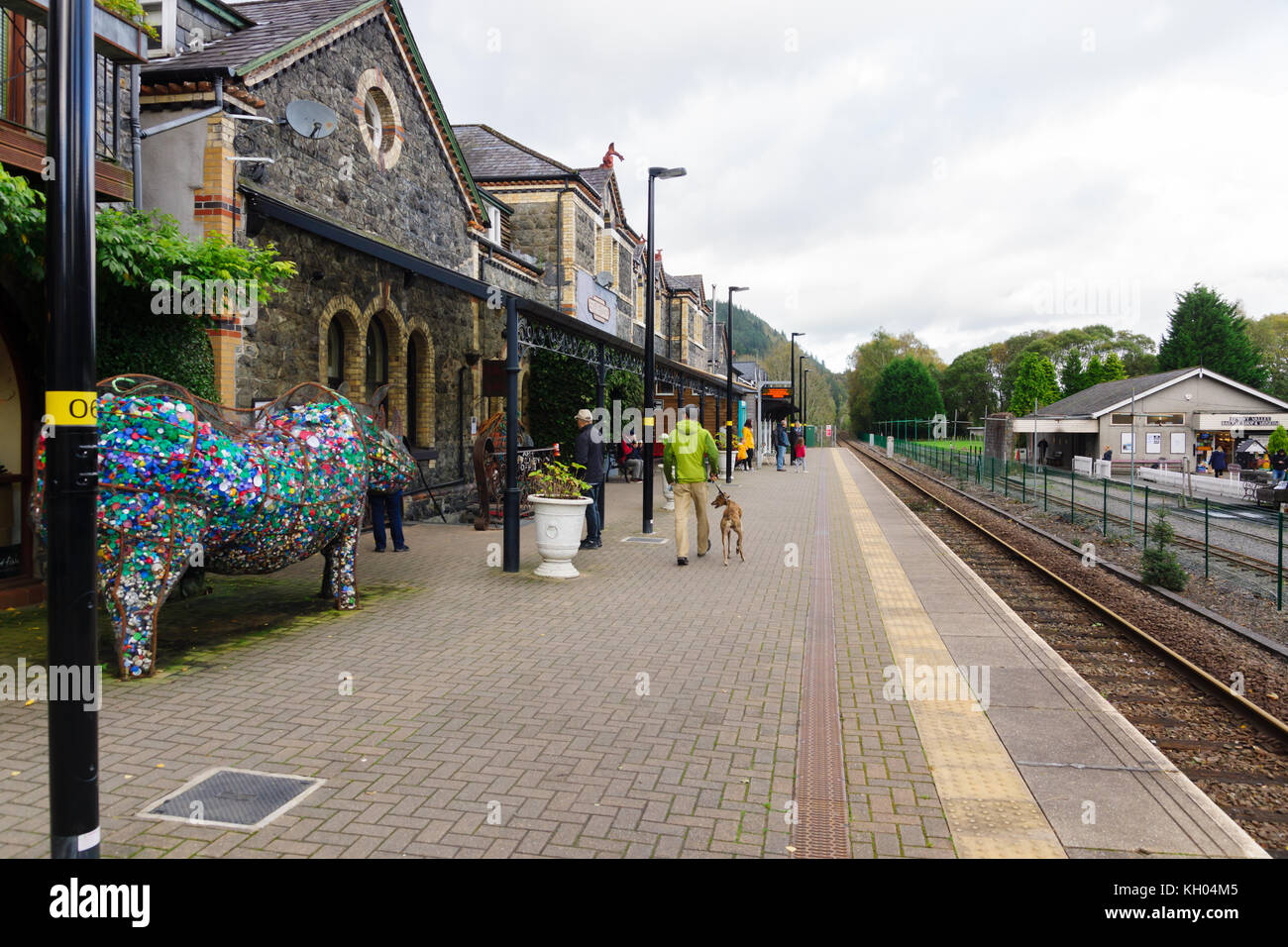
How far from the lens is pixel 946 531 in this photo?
19.0 m

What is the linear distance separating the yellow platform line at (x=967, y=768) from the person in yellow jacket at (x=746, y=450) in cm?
2679

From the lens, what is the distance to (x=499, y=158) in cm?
2798

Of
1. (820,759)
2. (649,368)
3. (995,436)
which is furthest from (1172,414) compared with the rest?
(820,759)

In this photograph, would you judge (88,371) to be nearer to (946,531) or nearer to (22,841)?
(22,841)

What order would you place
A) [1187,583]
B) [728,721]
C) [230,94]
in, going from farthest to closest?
1. [1187,583]
2. [230,94]
3. [728,721]

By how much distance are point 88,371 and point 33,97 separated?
7.46 metres

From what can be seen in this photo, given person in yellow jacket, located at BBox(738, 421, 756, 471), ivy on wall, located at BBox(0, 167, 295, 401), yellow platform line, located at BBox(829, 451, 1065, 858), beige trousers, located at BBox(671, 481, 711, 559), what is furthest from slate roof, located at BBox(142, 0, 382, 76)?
person in yellow jacket, located at BBox(738, 421, 756, 471)

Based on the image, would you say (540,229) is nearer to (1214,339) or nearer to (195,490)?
(195,490)

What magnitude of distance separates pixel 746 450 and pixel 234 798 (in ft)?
106

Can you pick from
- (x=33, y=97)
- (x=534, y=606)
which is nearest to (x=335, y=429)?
(x=534, y=606)

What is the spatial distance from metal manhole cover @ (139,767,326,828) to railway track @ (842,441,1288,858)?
4.88 metres

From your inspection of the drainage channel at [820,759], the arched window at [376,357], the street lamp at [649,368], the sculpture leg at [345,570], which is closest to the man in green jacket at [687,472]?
the street lamp at [649,368]

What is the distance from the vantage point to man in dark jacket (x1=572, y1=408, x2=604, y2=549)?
12.7 metres

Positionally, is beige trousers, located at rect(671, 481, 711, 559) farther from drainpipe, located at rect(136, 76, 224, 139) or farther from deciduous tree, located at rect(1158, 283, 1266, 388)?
deciduous tree, located at rect(1158, 283, 1266, 388)
